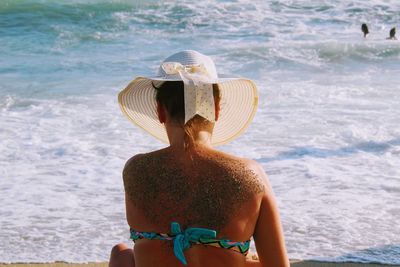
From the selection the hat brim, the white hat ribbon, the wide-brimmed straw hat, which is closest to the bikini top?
the white hat ribbon

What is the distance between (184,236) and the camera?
2.28 meters

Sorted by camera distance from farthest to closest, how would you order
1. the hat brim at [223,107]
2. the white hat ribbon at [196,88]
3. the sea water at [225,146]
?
the sea water at [225,146] → the hat brim at [223,107] → the white hat ribbon at [196,88]

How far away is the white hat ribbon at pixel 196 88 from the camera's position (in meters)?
2.26

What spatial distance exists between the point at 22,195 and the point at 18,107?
3186 millimetres

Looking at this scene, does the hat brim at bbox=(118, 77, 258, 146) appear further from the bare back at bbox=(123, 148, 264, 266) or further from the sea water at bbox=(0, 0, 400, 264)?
the sea water at bbox=(0, 0, 400, 264)

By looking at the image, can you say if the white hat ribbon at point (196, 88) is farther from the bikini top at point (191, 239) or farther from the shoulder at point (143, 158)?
the bikini top at point (191, 239)

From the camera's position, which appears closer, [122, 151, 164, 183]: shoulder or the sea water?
[122, 151, 164, 183]: shoulder

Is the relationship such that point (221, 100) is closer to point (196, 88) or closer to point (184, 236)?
point (196, 88)

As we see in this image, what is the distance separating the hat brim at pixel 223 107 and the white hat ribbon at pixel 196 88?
0.30m

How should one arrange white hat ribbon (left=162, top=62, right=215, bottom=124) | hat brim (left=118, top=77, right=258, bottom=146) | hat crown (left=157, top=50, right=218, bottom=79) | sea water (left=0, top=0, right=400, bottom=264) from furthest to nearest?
sea water (left=0, top=0, right=400, bottom=264), hat brim (left=118, top=77, right=258, bottom=146), hat crown (left=157, top=50, right=218, bottom=79), white hat ribbon (left=162, top=62, right=215, bottom=124)

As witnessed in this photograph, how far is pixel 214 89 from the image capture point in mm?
2443

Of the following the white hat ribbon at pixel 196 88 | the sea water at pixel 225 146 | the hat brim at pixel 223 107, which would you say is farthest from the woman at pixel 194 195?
the sea water at pixel 225 146

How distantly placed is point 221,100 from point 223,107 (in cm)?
8

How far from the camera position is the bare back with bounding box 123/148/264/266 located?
2.26m
